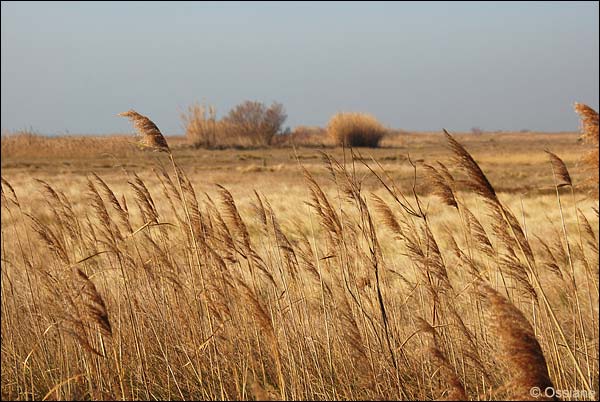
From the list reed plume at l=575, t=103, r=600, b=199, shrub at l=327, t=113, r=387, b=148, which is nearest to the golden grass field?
reed plume at l=575, t=103, r=600, b=199

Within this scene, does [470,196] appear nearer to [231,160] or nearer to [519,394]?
[519,394]

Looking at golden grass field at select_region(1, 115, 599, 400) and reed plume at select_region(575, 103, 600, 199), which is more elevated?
reed plume at select_region(575, 103, 600, 199)

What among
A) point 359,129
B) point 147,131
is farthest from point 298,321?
point 359,129

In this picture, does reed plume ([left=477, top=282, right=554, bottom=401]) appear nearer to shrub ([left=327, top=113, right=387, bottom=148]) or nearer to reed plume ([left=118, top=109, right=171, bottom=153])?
reed plume ([left=118, top=109, right=171, bottom=153])

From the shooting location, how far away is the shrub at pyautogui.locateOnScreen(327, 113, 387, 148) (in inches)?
1448

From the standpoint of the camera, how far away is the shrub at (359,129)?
36781mm

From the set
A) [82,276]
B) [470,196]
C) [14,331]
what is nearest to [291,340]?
[82,276]

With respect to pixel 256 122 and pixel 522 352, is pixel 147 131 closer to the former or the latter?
pixel 522 352

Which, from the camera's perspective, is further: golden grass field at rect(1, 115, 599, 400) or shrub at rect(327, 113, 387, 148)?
shrub at rect(327, 113, 387, 148)

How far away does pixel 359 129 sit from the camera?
3678 cm

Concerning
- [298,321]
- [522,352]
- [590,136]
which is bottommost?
[298,321]

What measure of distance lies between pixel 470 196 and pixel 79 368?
10.8 m

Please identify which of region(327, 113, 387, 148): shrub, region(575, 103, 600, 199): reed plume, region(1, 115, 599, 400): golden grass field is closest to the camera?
region(575, 103, 600, 199): reed plume

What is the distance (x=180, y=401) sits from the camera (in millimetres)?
2736
